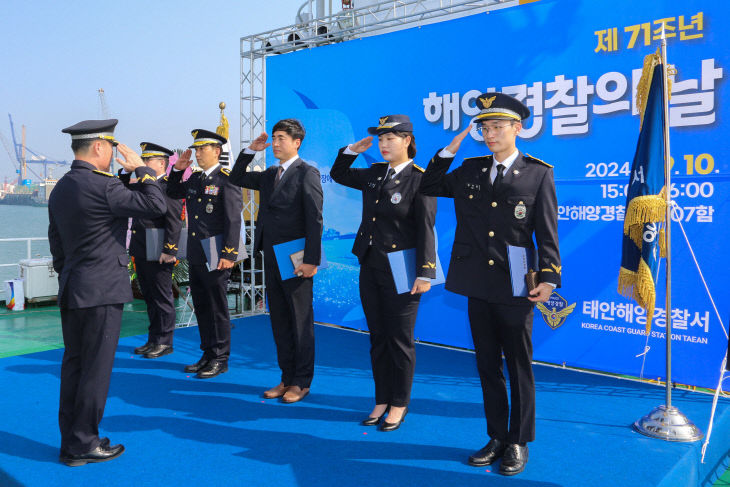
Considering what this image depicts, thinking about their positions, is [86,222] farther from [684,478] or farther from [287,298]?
[684,478]

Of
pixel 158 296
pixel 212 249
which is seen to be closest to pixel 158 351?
pixel 158 296

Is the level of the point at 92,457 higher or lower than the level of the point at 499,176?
lower

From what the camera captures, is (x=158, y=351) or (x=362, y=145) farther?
(x=158, y=351)

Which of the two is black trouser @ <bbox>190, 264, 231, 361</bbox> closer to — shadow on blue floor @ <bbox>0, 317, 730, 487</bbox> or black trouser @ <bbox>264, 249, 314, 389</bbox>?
shadow on blue floor @ <bbox>0, 317, 730, 487</bbox>

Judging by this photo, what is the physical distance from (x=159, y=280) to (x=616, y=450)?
128 inches

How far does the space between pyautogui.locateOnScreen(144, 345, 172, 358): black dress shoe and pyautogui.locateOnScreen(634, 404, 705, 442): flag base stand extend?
320 cm

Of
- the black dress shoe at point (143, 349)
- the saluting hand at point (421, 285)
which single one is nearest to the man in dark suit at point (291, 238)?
the saluting hand at point (421, 285)

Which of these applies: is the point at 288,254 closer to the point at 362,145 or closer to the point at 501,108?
the point at 362,145

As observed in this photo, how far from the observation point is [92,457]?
7.80 ft

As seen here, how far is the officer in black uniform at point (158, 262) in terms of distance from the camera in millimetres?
4121

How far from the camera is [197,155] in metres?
3.65

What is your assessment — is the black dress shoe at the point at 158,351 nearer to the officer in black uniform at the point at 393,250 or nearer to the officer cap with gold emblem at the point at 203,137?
the officer cap with gold emblem at the point at 203,137

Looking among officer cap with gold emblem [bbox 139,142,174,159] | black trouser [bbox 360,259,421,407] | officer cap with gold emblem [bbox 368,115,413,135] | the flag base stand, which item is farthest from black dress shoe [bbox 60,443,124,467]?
the flag base stand

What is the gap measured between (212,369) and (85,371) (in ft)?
4.56
